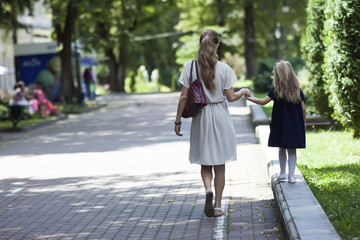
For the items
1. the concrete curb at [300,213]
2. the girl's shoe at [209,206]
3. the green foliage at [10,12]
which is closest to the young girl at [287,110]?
the concrete curb at [300,213]

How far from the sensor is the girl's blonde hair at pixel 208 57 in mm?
7156

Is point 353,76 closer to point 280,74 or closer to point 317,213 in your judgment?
point 280,74

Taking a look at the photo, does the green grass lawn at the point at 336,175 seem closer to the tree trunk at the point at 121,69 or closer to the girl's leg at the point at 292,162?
the girl's leg at the point at 292,162

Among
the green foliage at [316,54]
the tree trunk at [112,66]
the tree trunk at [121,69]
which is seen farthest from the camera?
the tree trunk at [112,66]

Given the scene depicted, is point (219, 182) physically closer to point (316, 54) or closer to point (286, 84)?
point (286, 84)

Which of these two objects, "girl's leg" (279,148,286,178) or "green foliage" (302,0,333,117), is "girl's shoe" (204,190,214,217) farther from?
"green foliage" (302,0,333,117)

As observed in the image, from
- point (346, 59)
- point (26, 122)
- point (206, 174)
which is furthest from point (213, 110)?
point (26, 122)

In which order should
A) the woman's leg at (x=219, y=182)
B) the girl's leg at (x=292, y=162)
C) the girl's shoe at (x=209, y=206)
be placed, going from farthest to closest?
1. the girl's leg at (x=292, y=162)
2. the woman's leg at (x=219, y=182)
3. the girl's shoe at (x=209, y=206)

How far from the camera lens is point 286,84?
768 centimetres

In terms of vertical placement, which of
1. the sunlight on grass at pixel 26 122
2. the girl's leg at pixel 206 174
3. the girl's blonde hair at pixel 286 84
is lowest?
the sunlight on grass at pixel 26 122

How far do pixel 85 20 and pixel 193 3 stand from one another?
12642 mm

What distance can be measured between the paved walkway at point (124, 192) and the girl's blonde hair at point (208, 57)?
57.7 inches

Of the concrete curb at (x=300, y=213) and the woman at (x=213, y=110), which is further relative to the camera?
the woman at (x=213, y=110)

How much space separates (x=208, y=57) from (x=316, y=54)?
8.72 m
